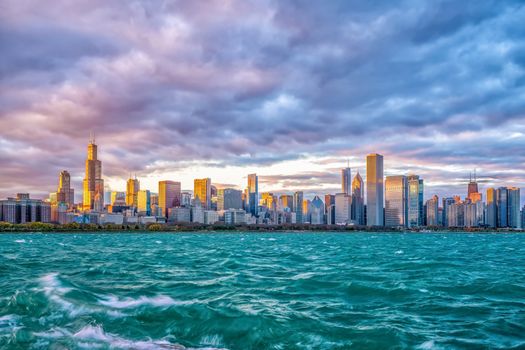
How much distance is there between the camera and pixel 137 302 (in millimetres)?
27156

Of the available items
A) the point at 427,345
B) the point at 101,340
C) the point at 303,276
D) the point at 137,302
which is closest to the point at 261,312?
the point at 137,302

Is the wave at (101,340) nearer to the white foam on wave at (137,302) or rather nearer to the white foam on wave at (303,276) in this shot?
the white foam on wave at (137,302)

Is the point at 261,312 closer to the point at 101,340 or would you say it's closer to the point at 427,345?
the point at 101,340

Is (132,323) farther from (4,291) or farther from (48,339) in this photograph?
(4,291)

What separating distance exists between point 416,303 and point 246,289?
11517 millimetres

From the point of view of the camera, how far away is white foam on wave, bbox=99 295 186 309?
26281 millimetres

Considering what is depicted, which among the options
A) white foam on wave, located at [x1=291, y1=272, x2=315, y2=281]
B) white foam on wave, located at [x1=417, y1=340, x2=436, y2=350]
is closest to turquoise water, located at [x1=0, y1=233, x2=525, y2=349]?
white foam on wave, located at [x1=417, y1=340, x2=436, y2=350]

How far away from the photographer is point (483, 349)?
1836cm

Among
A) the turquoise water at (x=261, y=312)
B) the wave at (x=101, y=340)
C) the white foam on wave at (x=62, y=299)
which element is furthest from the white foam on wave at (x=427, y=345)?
the white foam on wave at (x=62, y=299)

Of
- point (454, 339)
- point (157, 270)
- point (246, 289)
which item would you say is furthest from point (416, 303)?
point (157, 270)

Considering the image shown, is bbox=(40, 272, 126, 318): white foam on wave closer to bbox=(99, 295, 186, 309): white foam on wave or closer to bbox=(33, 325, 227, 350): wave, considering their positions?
bbox=(99, 295, 186, 309): white foam on wave

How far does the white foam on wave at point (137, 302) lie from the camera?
86.2 feet

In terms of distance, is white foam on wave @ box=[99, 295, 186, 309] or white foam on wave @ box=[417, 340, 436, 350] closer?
white foam on wave @ box=[417, 340, 436, 350]

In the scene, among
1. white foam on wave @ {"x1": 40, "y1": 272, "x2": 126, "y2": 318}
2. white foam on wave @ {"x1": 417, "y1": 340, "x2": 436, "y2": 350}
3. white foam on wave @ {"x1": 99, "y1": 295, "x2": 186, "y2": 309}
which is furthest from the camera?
white foam on wave @ {"x1": 99, "y1": 295, "x2": 186, "y2": 309}
